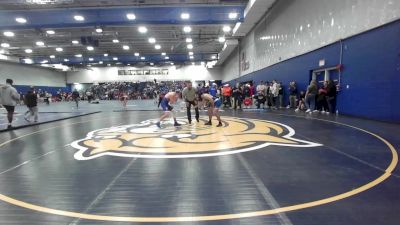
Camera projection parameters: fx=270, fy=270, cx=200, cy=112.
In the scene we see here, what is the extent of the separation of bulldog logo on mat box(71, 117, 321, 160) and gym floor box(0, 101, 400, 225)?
4 centimetres

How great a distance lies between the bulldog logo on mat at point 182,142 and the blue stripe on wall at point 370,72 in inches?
143

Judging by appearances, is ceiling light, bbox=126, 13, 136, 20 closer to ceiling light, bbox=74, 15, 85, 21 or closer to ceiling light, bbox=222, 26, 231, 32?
ceiling light, bbox=74, 15, 85, 21

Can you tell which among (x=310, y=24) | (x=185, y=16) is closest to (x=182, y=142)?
(x=310, y=24)

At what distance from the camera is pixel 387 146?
5707 millimetres

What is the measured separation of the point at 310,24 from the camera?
44.4ft

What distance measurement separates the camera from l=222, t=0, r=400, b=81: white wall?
30.7ft

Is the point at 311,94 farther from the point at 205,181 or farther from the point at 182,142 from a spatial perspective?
the point at 205,181

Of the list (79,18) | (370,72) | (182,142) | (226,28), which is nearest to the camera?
(182,142)

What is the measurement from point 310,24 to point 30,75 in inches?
1642

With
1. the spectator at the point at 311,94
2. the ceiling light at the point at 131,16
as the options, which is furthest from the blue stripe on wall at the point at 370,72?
the ceiling light at the point at 131,16

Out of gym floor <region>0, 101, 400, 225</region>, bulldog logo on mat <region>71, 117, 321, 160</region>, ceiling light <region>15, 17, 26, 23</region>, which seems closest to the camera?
gym floor <region>0, 101, 400, 225</region>

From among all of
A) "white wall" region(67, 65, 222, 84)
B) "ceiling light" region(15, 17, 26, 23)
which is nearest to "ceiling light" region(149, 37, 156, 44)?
"ceiling light" region(15, 17, 26, 23)

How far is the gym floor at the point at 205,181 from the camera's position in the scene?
112 inches

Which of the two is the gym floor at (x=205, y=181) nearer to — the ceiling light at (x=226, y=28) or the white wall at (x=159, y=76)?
the ceiling light at (x=226, y=28)
